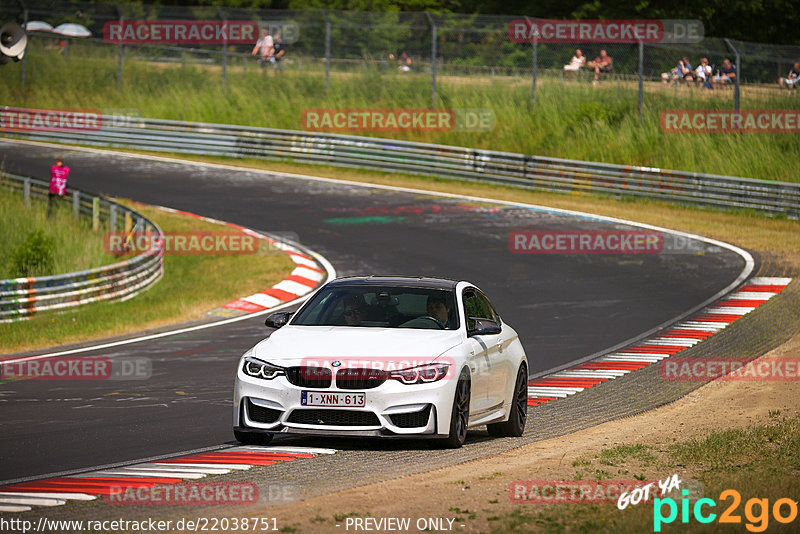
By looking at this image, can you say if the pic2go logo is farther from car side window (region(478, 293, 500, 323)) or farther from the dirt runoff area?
car side window (region(478, 293, 500, 323))

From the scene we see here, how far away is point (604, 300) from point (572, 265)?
11.8ft

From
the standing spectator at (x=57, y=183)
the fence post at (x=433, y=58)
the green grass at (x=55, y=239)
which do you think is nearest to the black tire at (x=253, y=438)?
the green grass at (x=55, y=239)

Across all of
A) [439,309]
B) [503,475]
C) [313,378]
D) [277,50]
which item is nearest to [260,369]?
[313,378]

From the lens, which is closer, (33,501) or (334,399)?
(33,501)

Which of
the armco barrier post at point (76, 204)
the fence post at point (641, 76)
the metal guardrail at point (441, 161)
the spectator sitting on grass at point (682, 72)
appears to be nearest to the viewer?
the armco barrier post at point (76, 204)

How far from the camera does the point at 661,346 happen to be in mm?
17156

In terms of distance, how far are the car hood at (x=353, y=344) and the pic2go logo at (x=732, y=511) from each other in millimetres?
2770

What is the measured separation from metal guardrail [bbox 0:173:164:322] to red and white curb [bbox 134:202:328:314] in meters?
2.60

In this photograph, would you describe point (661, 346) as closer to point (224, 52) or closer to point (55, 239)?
point (55, 239)

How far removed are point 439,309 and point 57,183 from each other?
70.9 ft

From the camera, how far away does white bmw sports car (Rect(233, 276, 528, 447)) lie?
30.9 ft

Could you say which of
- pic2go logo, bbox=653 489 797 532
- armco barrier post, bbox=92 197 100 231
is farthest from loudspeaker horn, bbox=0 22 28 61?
pic2go logo, bbox=653 489 797 532

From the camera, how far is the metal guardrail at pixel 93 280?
20484 mm

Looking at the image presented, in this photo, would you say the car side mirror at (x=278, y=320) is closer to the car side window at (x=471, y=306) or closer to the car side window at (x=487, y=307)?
the car side window at (x=471, y=306)
